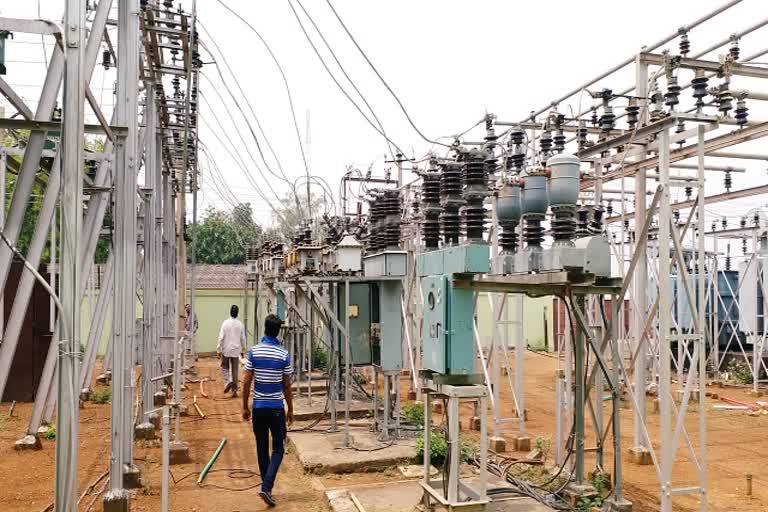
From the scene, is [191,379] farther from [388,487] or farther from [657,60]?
[657,60]

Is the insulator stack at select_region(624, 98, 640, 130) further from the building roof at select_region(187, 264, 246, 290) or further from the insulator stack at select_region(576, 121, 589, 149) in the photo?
the building roof at select_region(187, 264, 246, 290)

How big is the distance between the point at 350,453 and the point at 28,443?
15.2 ft

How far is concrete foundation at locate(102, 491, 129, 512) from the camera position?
6230 millimetres

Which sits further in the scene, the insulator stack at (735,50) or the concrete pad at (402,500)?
the insulator stack at (735,50)

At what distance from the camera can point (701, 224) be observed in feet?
21.2

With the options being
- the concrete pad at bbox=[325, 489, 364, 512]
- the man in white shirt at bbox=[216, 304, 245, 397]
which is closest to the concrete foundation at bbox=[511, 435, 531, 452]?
the concrete pad at bbox=[325, 489, 364, 512]

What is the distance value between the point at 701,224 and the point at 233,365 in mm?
10892

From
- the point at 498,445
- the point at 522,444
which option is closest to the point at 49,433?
the point at 498,445

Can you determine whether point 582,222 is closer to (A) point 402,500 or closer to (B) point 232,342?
(A) point 402,500

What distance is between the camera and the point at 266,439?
24.3 feet

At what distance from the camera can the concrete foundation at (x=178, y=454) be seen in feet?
29.2

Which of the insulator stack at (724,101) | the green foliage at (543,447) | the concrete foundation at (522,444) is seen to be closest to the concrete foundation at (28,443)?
the concrete foundation at (522,444)

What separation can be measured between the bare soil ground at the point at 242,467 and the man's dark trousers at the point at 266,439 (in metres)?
0.37

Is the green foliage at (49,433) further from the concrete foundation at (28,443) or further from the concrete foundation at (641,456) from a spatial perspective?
the concrete foundation at (641,456)
